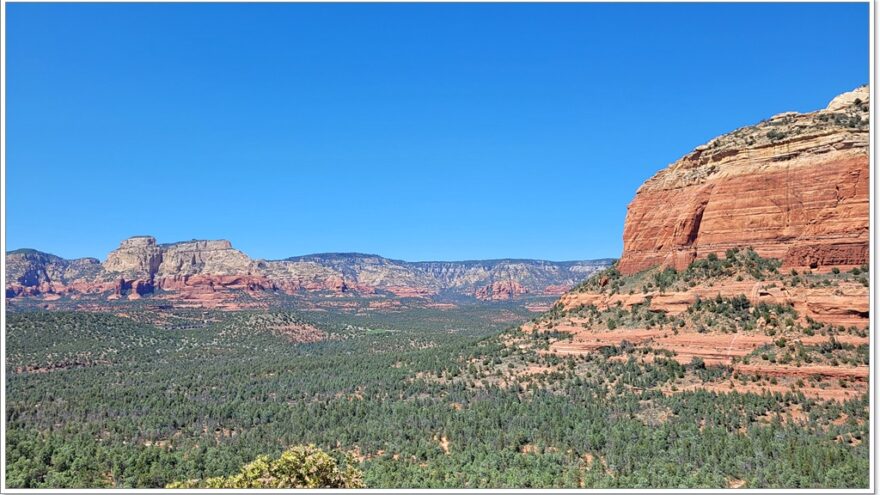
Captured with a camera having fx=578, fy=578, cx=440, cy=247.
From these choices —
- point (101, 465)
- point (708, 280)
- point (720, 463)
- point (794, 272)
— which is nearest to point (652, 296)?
point (708, 280)

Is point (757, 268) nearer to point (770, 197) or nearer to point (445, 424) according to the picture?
point (770, 197)

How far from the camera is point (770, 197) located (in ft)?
157

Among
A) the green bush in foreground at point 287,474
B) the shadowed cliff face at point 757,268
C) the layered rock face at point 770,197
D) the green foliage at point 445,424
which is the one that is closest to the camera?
the green bush in foreground at point 287,474

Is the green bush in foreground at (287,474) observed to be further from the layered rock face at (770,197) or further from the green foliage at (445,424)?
the layered rock face at (770,197)

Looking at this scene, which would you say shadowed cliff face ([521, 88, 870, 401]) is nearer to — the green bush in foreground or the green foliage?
the green foliage

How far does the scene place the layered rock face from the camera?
1718 inches

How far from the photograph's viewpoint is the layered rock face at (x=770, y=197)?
1718 inches

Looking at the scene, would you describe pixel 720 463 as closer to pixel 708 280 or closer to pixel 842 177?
pixel 708 280

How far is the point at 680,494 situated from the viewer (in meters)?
17.2

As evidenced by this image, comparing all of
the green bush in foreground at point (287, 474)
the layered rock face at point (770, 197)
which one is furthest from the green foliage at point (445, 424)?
the layered rock face at point (770, 197)

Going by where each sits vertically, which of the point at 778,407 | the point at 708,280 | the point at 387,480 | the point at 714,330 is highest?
the point at 708,280

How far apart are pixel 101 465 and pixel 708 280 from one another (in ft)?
150

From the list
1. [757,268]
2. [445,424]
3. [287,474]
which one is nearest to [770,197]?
[757,268]

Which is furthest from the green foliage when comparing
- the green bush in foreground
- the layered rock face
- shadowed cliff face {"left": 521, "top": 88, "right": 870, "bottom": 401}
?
the layered rock face
